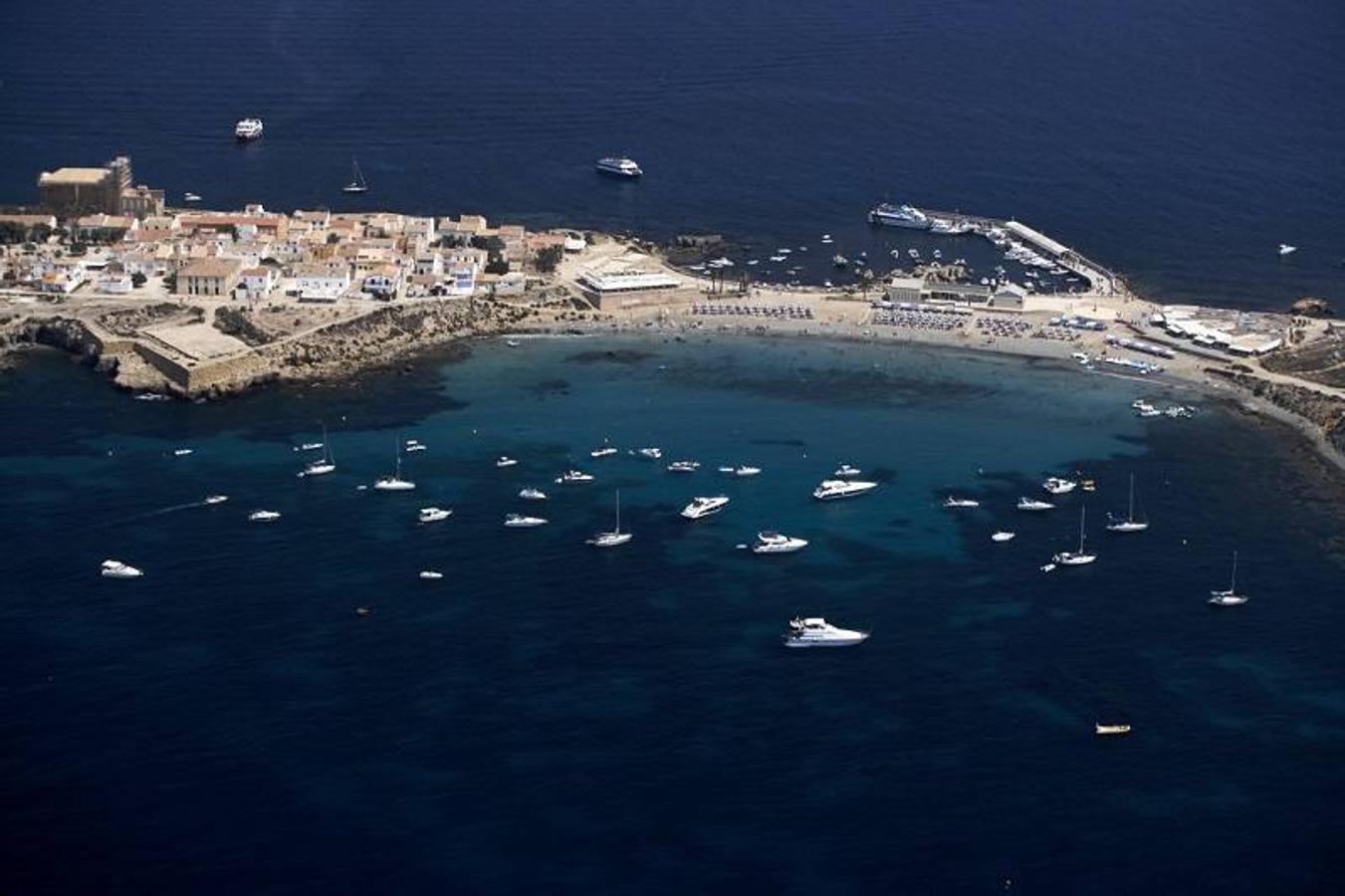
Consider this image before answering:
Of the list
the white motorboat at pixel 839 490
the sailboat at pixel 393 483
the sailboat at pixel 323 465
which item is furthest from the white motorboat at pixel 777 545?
the sailboat at pixel 323 465

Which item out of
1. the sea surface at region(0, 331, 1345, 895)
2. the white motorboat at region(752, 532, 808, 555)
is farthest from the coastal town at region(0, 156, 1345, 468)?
the white motorboat at region(752, 532, 808, 555)

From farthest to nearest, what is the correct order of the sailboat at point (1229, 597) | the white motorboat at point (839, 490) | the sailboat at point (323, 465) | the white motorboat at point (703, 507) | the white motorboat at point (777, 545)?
the sailboat at point (323, 465) < the white motorboat at point (839, 490) < the white motorboat at point (703, 507) < the white motorboat at point (777, 545) < the sailboat at point (1229, 597)

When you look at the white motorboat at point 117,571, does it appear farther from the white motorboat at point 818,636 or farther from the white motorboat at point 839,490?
the white motorboat at point 839,490

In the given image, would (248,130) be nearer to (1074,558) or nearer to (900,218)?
(900,218)

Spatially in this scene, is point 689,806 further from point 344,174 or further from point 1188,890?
point 344,174

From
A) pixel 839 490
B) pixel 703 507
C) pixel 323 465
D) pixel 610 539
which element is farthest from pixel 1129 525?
pixel 323 465

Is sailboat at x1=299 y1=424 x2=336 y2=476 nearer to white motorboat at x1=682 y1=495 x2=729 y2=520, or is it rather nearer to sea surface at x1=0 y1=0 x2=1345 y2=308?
white motorboat at x1=682 y1=495 x2=729 y2=520
